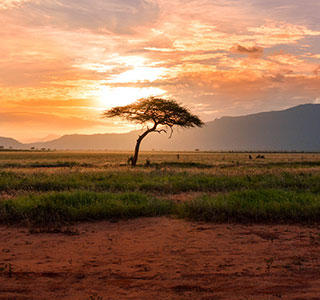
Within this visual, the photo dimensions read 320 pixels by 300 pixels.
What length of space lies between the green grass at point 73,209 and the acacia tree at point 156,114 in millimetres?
25412

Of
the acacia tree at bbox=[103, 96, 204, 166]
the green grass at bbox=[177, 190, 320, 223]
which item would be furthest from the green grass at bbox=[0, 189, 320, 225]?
the acacia tree at bbox=[103, 96, 204, 166]

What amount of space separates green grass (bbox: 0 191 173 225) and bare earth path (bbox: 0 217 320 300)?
923 millimetres

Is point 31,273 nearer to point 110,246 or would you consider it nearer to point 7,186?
point 110,246

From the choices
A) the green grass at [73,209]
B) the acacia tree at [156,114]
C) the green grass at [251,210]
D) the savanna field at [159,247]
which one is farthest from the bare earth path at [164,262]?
the acacia tree at [156,114]

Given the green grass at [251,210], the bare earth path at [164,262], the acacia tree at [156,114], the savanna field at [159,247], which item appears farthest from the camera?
the acacia tree at [156,114]

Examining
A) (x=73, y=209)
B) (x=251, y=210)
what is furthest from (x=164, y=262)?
(x=73, y=209)

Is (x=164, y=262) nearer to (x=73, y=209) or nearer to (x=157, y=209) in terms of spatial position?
(x=157, y=209)

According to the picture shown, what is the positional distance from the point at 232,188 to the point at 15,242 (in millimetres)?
11659

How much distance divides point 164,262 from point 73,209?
533 cm

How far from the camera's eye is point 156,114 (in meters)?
39.0

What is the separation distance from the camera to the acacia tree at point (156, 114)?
38.7m

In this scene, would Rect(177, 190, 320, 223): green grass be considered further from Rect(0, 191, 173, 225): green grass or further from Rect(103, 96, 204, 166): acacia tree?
Rect(103, 96, 204, 166): acacia tree

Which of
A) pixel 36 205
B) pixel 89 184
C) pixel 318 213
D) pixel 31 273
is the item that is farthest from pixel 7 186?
pixel 318 213

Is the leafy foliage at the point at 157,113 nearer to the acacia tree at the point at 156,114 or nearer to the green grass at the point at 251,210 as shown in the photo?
the acacia tree at the point at 156,114
